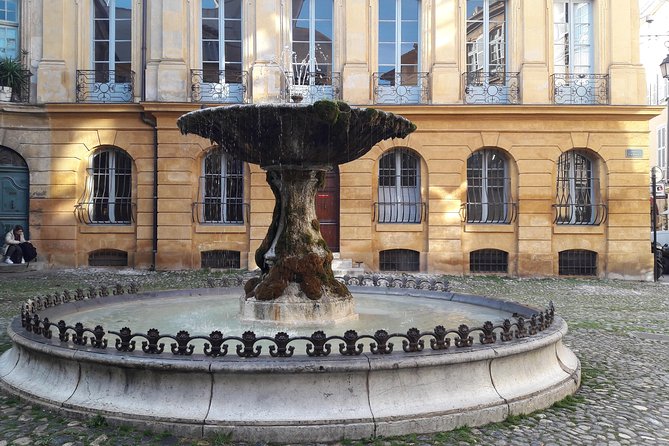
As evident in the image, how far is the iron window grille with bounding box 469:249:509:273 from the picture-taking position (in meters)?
19.5

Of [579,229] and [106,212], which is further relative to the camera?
[106,212]

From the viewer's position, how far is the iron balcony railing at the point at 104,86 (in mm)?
19719

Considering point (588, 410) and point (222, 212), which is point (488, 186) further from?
point (588, 410)

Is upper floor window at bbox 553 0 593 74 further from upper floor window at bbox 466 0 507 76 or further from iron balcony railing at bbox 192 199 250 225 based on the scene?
iron balcony railing at bbox 192 199 250 225

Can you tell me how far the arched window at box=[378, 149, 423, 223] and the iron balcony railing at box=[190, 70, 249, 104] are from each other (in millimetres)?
5153

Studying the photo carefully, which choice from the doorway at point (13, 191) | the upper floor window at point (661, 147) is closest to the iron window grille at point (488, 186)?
the doorway at point (13, 191)

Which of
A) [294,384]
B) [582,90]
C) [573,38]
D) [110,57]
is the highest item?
[573,38]

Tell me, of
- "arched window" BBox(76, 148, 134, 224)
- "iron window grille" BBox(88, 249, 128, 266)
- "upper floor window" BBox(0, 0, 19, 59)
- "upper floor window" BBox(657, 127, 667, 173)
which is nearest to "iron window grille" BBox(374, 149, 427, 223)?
"arched window" BBox(76, 148, 134, 224)

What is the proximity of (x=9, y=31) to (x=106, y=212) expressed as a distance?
271 inches

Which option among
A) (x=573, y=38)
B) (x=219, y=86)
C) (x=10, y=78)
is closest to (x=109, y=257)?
(x=10, y=78)

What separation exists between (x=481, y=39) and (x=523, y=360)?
56.4 ft

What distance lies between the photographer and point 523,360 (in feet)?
17.0

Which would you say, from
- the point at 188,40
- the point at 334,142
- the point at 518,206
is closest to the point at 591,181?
the point at 518,206

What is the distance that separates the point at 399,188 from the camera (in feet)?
64.7
